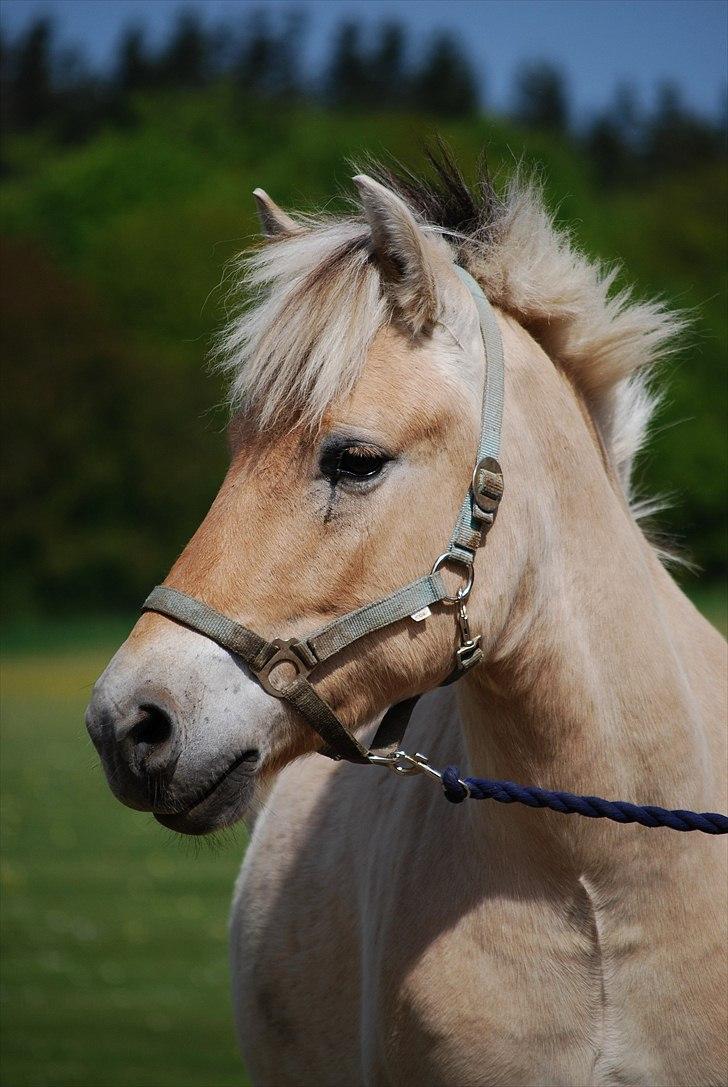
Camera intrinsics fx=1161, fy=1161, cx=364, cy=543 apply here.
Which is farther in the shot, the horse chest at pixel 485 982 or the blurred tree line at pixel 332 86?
the blurred tree line at pixel 332 86

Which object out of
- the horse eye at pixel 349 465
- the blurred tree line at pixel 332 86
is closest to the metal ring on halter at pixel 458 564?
the horse eye at pixel 349 465

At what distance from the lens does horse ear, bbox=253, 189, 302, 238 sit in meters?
2.84

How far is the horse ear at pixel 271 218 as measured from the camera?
284 cm

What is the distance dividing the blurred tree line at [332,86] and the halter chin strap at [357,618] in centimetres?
5430

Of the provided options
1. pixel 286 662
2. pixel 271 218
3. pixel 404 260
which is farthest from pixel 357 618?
pixel 271 218

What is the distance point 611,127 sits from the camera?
5697cm

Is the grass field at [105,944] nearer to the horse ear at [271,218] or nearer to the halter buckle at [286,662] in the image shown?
the halter buckle at [286,662]

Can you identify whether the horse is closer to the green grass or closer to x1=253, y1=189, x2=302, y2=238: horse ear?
x1=253, y1=189, x2=302, y2=238: horse ear

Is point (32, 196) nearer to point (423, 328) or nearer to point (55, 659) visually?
point (55, 659)

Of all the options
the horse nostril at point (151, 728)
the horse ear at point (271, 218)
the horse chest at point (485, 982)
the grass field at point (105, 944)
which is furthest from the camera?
the grass field at point (105, 944)

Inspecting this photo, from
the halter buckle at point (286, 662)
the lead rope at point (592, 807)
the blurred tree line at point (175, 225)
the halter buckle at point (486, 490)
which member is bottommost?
the blurred tree line at point (175, 225)

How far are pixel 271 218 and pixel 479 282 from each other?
58 centimetres

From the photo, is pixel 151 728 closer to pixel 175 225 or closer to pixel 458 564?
pixel 458 564

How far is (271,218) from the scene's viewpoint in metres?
2.89
